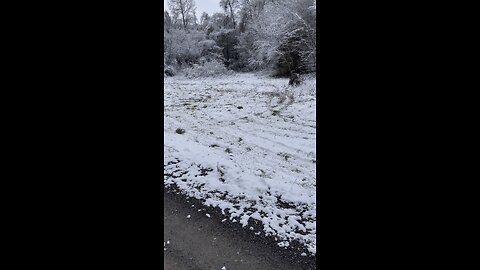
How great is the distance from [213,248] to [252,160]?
8.99 feet

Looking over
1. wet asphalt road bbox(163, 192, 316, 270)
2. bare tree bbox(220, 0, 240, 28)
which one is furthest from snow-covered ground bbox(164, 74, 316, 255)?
bare tree bbox(220, 0, 240, 28)

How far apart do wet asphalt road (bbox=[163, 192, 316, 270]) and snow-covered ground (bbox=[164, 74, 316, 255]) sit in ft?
0.73

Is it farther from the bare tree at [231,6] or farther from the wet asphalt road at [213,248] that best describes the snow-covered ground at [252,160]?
the bare tree at [231,6]

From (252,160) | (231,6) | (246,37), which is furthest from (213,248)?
(231,6)

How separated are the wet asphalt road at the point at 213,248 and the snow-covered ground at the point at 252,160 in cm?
22

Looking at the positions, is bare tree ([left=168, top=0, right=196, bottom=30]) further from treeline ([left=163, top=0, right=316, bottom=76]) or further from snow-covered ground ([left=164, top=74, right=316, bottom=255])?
snow-covered ground ([left=164, top=74, right=316, bottom=255])

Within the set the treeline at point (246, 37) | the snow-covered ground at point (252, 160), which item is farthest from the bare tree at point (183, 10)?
the snow-covered ground at point (252, 160)

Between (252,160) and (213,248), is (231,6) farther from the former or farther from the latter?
(213,248)

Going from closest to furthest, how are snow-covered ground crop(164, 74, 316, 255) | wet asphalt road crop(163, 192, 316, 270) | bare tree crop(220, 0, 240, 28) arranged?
1. wet asphalt road crop(163, 192, 316, 270)
2. snow-covered ground crop(164, 74, 316, 255)
3. bare tree crop(220, 0, 240, 28)

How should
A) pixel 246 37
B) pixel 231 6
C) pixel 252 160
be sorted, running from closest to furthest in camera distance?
pixel 252 160, pixel 246 37, pixel 231 6

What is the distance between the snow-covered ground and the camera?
145 inches

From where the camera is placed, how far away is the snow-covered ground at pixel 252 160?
3.69 metres

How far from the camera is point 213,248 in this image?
2984mm
